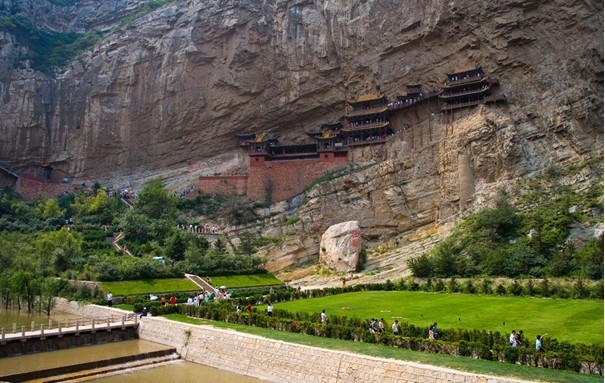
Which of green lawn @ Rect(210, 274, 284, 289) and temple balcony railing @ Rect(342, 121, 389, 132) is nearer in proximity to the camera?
green lawn @ Rect(210, 274, 284, 289)

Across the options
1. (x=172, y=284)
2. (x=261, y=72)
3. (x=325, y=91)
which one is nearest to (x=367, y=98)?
(x=325, y=91)

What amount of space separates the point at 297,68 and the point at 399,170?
1871cm

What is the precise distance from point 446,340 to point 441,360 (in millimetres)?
1826

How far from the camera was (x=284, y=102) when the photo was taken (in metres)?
60.4

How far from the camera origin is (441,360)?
15250 millimetres

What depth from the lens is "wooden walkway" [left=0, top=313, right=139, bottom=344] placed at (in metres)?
21.0

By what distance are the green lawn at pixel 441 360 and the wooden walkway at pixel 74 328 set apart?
6.22m

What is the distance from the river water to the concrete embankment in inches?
15.4

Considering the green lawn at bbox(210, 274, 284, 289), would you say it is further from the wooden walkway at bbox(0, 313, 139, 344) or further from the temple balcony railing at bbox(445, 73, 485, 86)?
the temple balcony railing at bbox(445, 73, 485, 86)

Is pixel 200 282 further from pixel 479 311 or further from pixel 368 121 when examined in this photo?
pixel 368 121

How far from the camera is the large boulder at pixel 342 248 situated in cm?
4078

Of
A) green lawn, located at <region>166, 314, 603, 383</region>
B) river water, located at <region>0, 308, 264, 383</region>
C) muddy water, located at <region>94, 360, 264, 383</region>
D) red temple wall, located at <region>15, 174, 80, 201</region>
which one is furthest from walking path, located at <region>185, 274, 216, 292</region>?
red temple wall, located at <region>15, 174, 80, 201</region>

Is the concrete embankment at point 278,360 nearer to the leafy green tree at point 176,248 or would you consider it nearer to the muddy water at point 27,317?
the muddy water at point 27,317

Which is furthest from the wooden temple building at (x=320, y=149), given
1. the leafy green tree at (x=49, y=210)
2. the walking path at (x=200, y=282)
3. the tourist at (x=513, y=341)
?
the tourist at (x=513, y=341)
